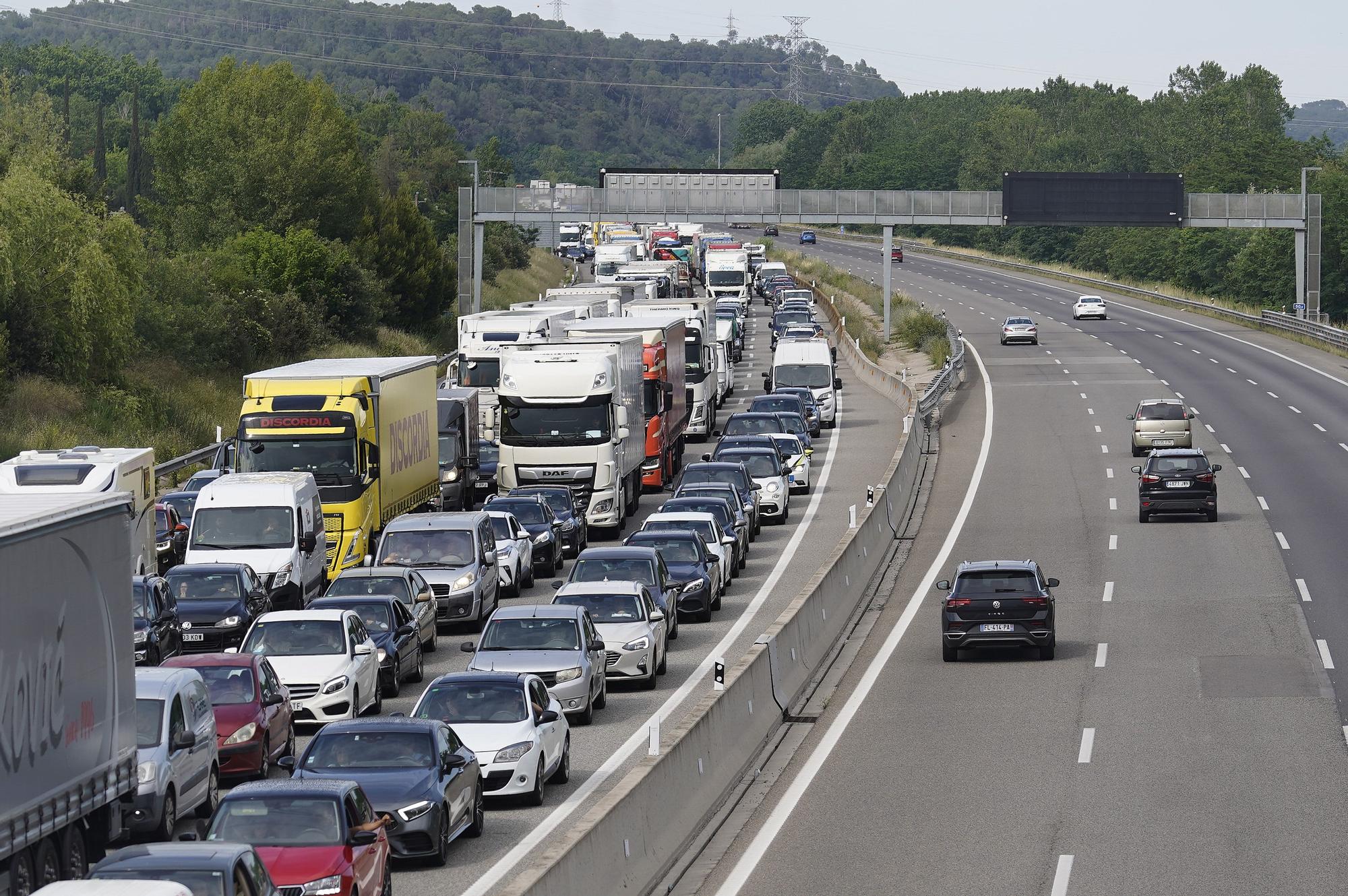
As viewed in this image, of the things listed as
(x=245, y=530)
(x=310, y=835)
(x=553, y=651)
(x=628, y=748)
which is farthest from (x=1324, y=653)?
(x=310, y=835)

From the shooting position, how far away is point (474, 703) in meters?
19.9

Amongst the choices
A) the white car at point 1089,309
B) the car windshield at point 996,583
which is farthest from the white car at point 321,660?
the white car at point 1089,309

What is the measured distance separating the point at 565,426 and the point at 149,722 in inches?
855

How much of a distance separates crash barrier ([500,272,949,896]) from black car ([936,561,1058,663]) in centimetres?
200

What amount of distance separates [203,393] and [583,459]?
25.7 meters

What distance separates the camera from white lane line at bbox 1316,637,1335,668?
87.3 feet

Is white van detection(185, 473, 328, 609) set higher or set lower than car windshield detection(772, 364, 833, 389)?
lower

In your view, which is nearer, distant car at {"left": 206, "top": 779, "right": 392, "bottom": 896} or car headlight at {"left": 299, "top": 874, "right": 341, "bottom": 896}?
car headlight at {"left": 299, "top": 874, "right": 341, "bottom": 896}

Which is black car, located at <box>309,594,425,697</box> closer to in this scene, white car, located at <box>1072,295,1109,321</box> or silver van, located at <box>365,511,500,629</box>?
silver van, located at <box>365,511,500,629</box>

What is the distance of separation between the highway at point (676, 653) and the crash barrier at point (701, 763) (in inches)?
20.5

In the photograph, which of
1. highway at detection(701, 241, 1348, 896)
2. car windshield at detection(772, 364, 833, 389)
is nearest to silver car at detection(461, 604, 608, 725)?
highway at detection(701, 241, 1348, 896)

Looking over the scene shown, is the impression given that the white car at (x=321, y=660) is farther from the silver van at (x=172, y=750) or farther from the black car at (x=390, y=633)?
the silver van at (x=172, y=750)

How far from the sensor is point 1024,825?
1820 cm

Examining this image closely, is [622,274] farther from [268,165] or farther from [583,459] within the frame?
[583,459]
